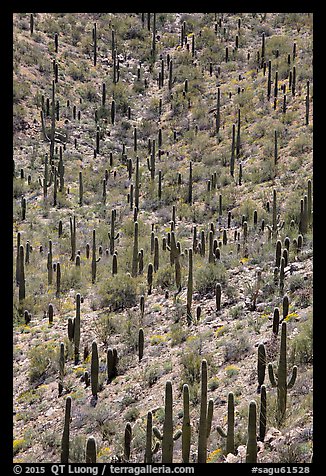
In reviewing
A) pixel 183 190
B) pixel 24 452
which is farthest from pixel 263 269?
pixel 183 190

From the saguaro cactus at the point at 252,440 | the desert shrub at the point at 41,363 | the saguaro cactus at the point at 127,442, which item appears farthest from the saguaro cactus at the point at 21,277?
the saguaro cactus at the point at 252,440

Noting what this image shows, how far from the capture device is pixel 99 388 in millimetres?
8953

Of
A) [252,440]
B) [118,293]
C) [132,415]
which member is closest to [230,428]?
[252,440]

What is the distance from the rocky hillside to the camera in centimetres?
737

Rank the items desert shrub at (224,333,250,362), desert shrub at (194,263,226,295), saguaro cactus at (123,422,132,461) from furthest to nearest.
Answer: desert shrub at (194,263,226,295) < desert shrub at (224,333,250,362) < saguaro cactus at (123,422,132,461)

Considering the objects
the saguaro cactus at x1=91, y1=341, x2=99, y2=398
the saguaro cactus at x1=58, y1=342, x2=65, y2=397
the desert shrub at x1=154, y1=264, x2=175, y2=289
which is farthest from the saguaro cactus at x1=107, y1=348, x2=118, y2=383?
the desert shrub at x1=154, y1=264, x2=175, y2=289

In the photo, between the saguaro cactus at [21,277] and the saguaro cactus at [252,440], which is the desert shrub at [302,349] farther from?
the saguaro cactus at [21,277]

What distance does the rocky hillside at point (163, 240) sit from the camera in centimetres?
737

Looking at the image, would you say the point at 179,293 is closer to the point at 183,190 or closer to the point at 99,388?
the point at 99,388

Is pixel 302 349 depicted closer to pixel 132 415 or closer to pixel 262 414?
pixel 262 414

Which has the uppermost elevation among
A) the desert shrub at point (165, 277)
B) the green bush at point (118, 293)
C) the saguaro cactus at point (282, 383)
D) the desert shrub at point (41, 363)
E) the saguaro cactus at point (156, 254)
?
the saguaro cactus at point (156, 254)

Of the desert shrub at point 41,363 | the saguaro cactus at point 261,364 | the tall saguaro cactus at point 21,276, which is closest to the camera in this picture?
the saguaro cactus at point 261,364

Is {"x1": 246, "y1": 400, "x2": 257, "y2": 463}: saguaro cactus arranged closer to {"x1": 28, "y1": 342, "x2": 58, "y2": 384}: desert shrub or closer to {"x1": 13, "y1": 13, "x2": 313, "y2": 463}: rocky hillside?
{"x1": 13, "y1": 13, "x2": 313, "y2": 463}: rocky hillside

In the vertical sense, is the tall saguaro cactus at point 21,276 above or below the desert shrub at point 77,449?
above
